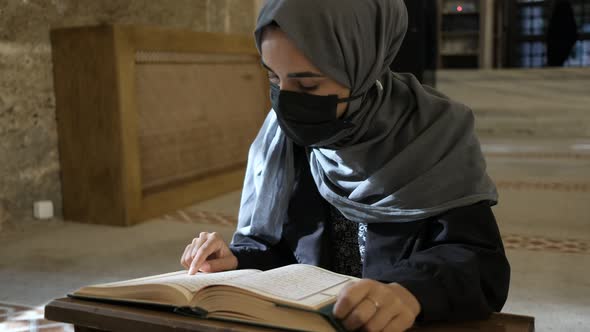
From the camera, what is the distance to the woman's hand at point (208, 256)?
3.75ft

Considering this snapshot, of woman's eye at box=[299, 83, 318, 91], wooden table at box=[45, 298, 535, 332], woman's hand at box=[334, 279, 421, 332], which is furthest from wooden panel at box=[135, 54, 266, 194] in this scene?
woman's hand at box=[334, 279, 421, 332]

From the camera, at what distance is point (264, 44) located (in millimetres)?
1102

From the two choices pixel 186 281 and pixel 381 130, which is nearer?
pixel 186 281

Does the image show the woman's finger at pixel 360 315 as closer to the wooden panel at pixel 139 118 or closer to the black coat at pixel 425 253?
the black coat at pixel 425 253

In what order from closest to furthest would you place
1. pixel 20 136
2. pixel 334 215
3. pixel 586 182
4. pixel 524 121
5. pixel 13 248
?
1. pixel 334 215
2. pixel 13 248
3. pixel 20 136
4. pixel 586 182
5. pixel 524 121

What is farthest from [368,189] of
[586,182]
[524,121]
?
[524,121]

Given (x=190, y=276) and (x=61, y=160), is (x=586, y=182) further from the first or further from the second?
(x=190, y=276)

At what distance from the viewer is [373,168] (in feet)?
3.83

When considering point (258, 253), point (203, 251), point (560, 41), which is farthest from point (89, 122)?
point (560, 41)

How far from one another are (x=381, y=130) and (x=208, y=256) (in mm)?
360

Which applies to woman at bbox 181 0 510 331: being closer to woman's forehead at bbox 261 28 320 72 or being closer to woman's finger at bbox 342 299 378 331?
woman's forehead at bbox 261 28 320 72

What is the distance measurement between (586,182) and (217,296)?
4.26m

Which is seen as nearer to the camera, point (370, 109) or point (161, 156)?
point (370, 109)

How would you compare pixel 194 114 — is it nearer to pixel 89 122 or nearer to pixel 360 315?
pixel 89 122
